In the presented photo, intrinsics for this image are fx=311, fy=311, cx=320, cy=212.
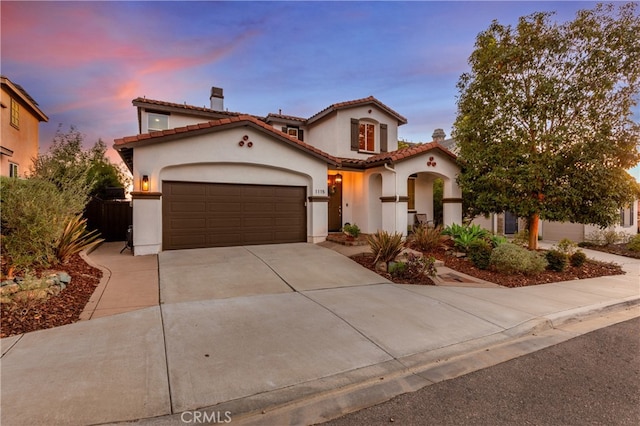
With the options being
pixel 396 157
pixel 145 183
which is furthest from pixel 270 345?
pixel 396 157

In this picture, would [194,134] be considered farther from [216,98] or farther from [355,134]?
[355,134]

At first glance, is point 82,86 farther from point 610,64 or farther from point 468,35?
point 610,64

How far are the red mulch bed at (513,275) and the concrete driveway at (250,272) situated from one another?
23.7 inches

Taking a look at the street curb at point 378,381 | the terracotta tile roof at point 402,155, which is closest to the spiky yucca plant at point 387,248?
Result: the street curb at point 378,381

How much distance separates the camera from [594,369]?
12.0 ft

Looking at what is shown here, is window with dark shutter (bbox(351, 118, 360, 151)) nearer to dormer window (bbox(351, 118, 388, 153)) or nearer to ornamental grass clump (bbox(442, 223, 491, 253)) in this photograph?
dormer window (bbox(351, 118, 388, 153))

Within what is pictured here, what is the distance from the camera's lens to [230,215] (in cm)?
1044

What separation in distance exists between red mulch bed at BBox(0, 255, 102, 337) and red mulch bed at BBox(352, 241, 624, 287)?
6.31 meters

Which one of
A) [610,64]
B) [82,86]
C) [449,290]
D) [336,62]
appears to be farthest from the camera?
[336,62]

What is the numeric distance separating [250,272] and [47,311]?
3736 mm

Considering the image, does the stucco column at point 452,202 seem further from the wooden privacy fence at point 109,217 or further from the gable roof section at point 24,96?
the gable roof section at point 24,96

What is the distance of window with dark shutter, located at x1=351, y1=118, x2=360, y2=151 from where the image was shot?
14.1 meters

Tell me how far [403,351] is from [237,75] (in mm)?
14388

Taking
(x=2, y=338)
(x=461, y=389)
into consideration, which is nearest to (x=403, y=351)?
(x=461, y=389)
